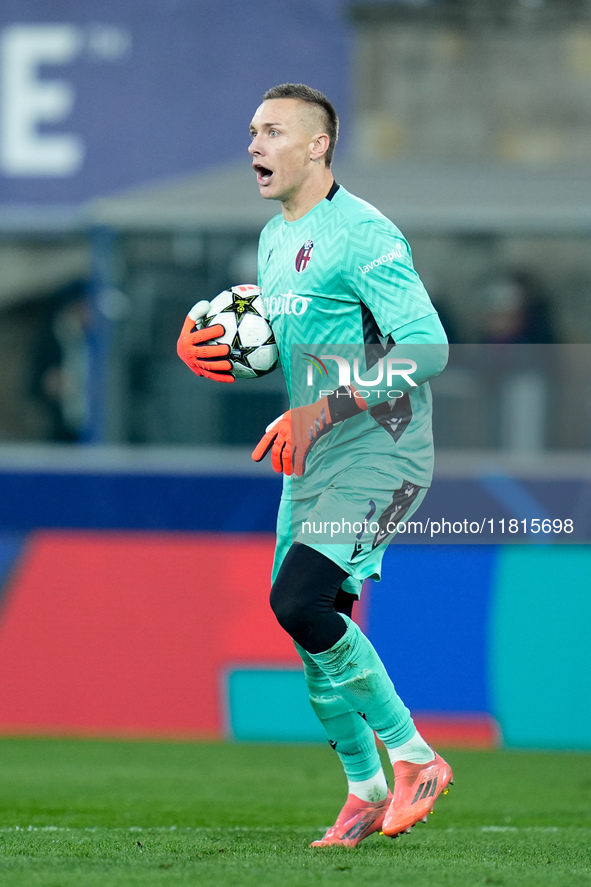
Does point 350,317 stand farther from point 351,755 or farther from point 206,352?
point 351,755

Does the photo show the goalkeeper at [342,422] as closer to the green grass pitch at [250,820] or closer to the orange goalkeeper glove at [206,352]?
the orange goalkeeper glove at [206,352]

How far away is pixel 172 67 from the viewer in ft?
47.1

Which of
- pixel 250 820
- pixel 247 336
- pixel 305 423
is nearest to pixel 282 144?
pixel 247 336

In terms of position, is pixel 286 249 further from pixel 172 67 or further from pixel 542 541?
pixel 172 67

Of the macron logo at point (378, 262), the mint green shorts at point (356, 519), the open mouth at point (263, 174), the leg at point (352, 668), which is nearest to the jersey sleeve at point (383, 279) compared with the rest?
the macron logo at point (378, 262)

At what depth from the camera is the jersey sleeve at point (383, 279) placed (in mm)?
3895

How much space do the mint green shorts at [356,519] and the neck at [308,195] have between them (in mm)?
873

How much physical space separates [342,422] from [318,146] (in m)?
0.89

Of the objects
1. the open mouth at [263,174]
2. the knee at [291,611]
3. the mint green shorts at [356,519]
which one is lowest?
the knee at [291,611]

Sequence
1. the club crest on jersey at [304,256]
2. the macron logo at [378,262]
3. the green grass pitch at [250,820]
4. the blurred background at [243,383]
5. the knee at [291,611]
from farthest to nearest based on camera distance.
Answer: the blurred background at [243,383] < the club crest on jersey at [304,256] < the macron logo at [378,262] < the knee at [291,611] < the green grass pitch at [250,820]

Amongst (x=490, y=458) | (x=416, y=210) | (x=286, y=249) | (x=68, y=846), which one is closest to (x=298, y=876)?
(x=68, y=846)

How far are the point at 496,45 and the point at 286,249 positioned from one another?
11586 mm

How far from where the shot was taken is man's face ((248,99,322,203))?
160 inches

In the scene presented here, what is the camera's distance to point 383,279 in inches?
154
